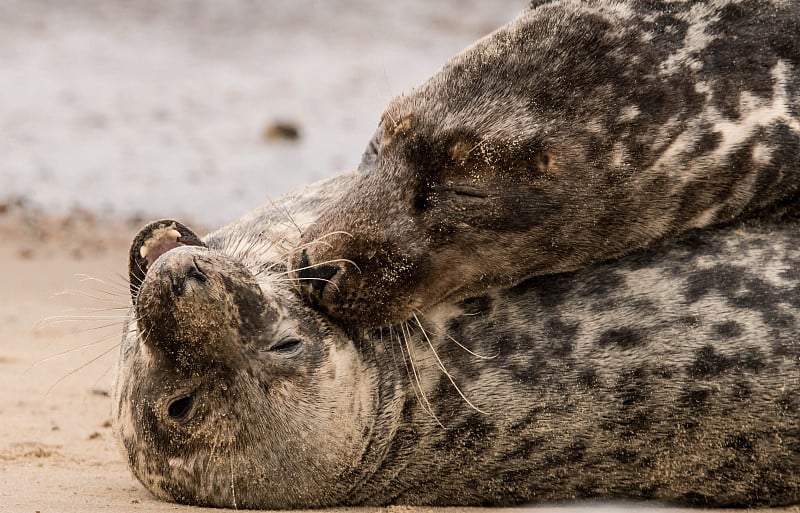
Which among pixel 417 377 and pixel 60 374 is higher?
pixel 60 374

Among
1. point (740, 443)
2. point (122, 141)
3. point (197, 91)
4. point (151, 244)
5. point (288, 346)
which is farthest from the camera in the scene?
point (197, 91)

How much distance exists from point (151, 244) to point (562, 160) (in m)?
1.71

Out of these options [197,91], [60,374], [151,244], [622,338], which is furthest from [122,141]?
[622,338]

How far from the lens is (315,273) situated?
15.5 feet

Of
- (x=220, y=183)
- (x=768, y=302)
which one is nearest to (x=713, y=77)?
(x=768, y=302)

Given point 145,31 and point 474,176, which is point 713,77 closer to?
point 474,176

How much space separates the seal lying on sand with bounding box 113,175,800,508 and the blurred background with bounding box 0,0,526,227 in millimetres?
5364

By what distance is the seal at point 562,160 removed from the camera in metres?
4.66

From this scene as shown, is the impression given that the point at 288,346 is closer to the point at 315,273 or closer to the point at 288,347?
the point at 288,347

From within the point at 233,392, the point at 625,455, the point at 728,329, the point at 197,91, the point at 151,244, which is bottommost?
the point at 625,455

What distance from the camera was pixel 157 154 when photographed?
13562 mm

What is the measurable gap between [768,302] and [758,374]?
31 cm

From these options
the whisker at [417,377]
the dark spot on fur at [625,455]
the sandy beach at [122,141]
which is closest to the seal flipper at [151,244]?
the sandy beach at [122,141]

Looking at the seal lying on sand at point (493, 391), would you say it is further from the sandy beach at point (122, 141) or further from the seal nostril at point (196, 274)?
the sandy beach at point (122, 141)
